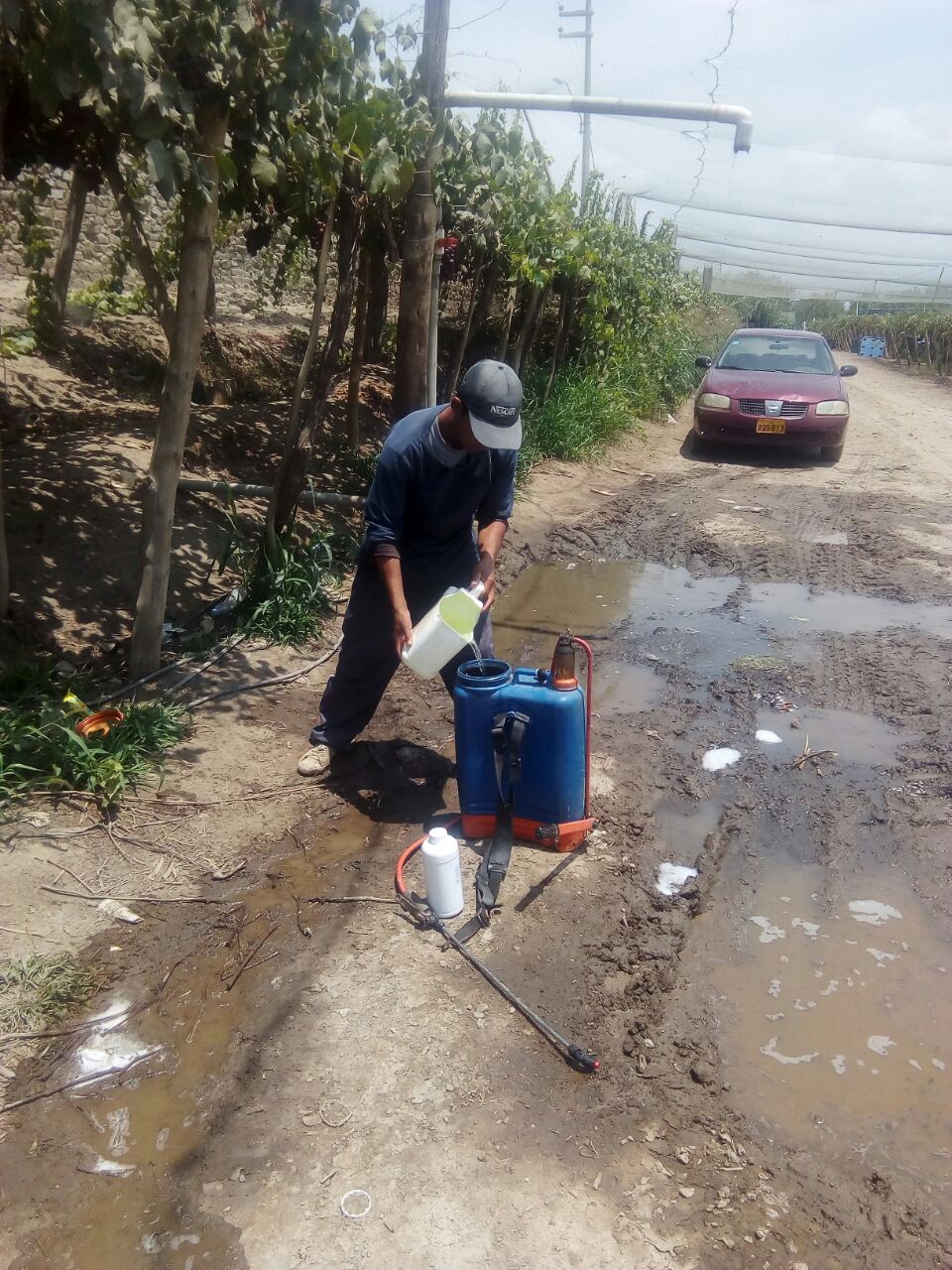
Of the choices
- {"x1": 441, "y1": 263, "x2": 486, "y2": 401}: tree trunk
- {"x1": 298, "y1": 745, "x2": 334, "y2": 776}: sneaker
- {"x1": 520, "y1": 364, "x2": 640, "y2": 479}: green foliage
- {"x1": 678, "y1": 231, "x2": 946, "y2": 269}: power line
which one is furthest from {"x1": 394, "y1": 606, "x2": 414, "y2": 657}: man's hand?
{"x1": 678, "y1": 231, "x2": 946, "y2": 269}: power line

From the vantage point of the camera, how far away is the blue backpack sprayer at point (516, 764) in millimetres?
3195

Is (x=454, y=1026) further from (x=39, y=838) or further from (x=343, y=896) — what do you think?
(x=39, y=838)

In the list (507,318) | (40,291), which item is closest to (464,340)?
(507,318)

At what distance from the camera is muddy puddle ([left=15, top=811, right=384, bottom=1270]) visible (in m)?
2.11

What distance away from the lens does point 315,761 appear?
13.3 ft

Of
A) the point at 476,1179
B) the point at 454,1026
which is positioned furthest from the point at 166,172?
the point at 476,1179

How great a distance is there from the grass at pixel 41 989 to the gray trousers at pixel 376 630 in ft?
Result: 4.98

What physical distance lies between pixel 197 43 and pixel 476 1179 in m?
3.90

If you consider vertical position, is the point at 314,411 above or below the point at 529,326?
below

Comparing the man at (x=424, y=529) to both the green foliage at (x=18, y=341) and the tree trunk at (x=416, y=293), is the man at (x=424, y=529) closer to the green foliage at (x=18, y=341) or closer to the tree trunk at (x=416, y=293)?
the tree trunk at (x=416, y=293)

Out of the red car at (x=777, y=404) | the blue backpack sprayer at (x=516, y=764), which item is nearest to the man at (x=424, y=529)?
the blue backpack sprayer at (x=516, y=764)

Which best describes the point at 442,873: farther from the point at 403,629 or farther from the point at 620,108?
the point at 620,108

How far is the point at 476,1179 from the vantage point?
221 cm

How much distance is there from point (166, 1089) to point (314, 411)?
13.3ft
